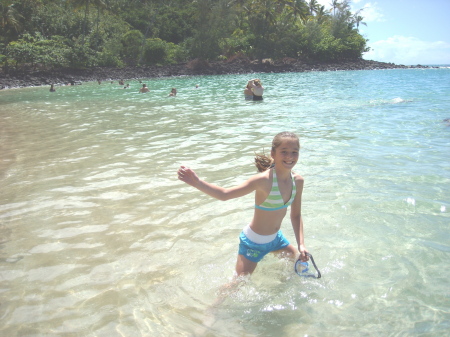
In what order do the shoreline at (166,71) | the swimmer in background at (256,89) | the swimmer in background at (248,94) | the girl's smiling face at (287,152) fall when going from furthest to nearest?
1. the shoreline at (166,71)
2. the swimmer in background at (248,94)
3. the swimmer in background at (256,89)
4. the girl's smiling face at (287,152)

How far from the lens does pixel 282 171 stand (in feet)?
9.78

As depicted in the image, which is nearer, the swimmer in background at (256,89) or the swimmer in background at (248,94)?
the swimmer in background at (256,89)

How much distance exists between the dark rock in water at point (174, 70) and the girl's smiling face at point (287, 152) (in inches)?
1304

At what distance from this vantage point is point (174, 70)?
44250mm

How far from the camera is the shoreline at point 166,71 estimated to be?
32.6m

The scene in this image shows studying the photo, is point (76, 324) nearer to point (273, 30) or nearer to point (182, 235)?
point (182, 235)

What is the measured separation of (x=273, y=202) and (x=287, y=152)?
45cm

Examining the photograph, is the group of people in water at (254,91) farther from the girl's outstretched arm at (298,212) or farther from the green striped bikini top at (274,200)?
the green striped bikini top at (274,200)

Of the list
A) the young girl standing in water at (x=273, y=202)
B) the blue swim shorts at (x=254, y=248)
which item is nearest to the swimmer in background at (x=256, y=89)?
the young girl standing in water at (x=273, y=202)

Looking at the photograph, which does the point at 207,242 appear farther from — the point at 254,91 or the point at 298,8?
the point at 298,8

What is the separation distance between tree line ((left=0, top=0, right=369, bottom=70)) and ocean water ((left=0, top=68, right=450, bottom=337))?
33.9 meters

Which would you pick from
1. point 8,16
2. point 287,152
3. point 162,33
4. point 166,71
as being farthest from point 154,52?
point 287,152

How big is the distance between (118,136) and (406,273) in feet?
24.4

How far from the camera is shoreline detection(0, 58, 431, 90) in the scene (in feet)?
107
